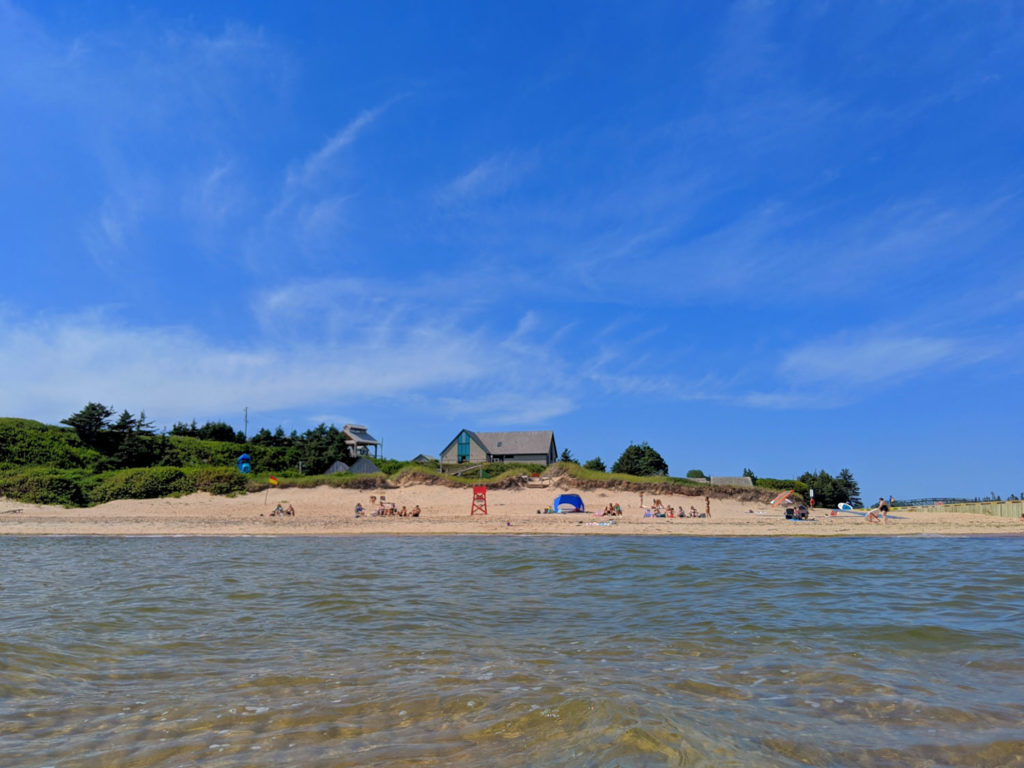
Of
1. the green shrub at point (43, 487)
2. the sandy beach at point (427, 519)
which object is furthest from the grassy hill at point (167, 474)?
the sandy beach at point (427, 519)

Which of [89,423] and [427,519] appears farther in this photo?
[89,423]

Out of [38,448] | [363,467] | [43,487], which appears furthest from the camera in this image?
[363,467]

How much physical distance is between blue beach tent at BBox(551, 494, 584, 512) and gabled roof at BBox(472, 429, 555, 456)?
1096 inches

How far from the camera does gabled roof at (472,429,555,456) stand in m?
63.6

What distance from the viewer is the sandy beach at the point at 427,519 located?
83.0ft

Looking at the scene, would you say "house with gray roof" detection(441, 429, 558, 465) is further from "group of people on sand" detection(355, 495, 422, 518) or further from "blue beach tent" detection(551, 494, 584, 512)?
"group of people on sand" detection(355, 495, 422, 518)

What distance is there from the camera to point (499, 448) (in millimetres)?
64000

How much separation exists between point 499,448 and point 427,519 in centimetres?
3369

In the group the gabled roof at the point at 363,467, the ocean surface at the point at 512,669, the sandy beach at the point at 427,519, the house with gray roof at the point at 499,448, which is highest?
the house with gray roof at the point at 499,448

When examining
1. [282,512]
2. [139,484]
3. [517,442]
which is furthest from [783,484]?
[139,484]

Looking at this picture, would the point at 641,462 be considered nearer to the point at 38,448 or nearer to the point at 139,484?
the point at 139,484

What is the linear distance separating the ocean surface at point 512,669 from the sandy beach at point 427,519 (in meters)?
13.6

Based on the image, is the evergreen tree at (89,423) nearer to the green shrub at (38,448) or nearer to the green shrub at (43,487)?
the green shrub at (38,448)

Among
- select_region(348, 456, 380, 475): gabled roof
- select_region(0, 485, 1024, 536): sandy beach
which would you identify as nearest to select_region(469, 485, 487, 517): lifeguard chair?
select_region(0, 485, 1024, 536): sandy beach
